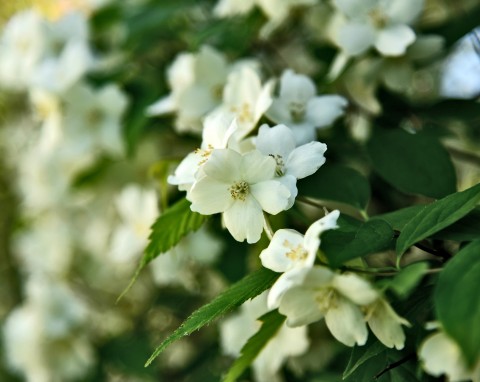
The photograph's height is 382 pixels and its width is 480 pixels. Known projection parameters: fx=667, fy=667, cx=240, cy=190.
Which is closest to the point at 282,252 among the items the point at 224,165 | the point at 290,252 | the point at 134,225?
the point at 290,252

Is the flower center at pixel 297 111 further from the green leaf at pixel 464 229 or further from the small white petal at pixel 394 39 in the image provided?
the green leaf at pixel 464 229

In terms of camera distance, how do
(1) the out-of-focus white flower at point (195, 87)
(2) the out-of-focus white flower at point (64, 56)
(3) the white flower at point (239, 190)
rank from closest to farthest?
(3) the white flower at point (239, 190), (1) the out-of-focus white flower at point (195, 87), (2) the out-of-focus white flower at point (64, 56)

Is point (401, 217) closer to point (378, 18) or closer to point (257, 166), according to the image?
point (257, 166)

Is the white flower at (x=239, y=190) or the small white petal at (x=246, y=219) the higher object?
the white flower at (x=239, y=190)

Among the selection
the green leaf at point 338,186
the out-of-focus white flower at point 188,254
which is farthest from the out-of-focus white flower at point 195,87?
the green leaf at point 338,186

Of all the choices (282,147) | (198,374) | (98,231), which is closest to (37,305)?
(98,231)

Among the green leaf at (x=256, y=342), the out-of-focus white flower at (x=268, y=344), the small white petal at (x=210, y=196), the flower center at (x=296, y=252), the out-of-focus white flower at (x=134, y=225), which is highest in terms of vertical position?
the small white petal at (x=210, y=196)

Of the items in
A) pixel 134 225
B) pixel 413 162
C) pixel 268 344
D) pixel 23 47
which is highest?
pixel 23 47
